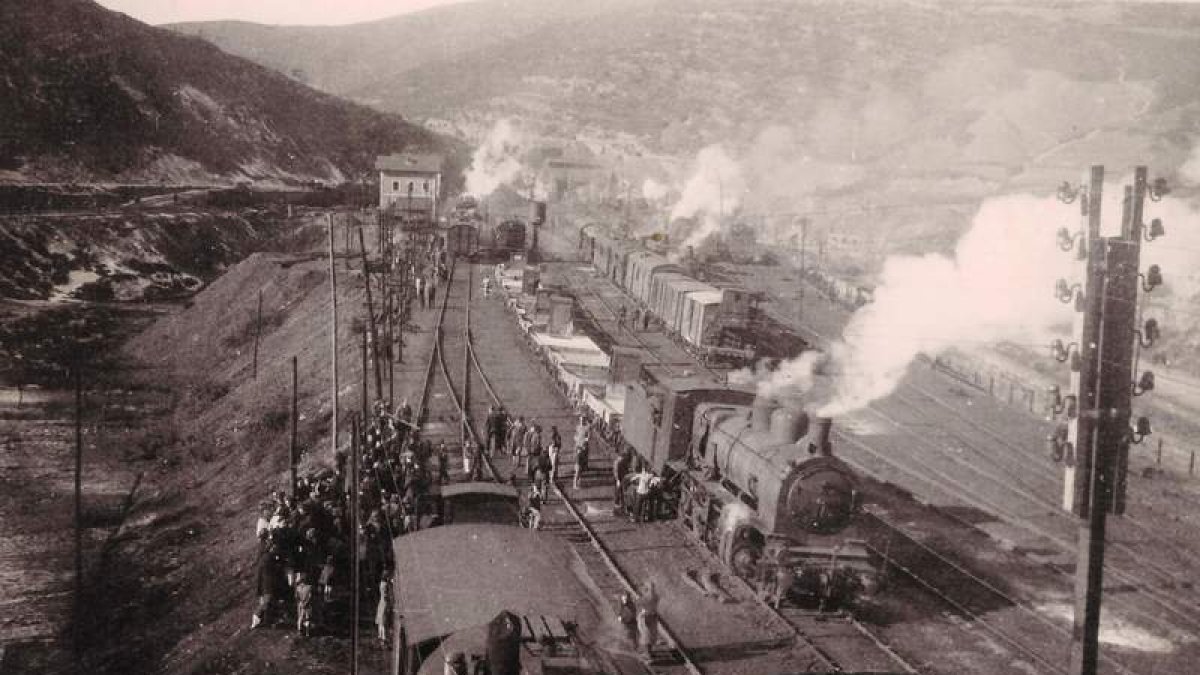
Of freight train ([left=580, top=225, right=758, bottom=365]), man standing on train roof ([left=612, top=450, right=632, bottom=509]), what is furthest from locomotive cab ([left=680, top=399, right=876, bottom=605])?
Result: freight train ([left=580, top=225, right=758, bottom=365])

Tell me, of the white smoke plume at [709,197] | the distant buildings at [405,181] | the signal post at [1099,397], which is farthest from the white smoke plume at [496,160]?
the signal post at [1099,397]

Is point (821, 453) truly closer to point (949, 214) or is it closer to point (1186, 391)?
point (1186, 391)

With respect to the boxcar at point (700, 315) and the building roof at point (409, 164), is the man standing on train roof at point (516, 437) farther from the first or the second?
the building roof at point (409, 164)

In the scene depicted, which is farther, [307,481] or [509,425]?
[509,425]

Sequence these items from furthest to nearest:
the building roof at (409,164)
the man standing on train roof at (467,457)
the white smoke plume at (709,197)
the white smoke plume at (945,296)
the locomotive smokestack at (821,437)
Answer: the building roof at (409,164), the white smoke plume at (709,197), the white smoke plume at (945,296), the man standing on train roof at (467,457), the locomotive smokestack at (821,437)

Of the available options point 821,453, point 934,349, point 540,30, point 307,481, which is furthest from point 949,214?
point 540,30

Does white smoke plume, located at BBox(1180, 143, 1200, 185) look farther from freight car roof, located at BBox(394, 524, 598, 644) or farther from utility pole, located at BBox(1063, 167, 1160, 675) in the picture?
freight car roof, located at BBox(394, 524, 598, 644)

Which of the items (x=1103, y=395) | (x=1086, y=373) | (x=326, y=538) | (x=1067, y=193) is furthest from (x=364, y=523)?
(x=1067, y=193)
